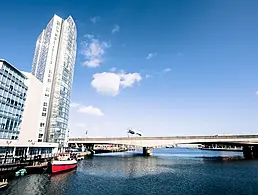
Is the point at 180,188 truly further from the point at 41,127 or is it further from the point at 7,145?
the point at 41,127

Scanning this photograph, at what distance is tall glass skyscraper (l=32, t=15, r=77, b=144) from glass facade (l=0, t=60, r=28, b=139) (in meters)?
25.1

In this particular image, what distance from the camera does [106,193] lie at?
38.2 meters

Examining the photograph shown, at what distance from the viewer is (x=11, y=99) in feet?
208

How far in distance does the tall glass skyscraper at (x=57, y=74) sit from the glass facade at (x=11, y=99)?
25.1 meters

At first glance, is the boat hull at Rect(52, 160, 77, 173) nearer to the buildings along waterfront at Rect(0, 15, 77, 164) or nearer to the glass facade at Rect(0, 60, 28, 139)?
the buildings along waterfront at Rect(0, 15, 77, 164)

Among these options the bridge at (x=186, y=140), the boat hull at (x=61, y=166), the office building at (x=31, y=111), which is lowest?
the boat hull at (x=61, y=166)

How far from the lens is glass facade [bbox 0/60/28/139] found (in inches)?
2307

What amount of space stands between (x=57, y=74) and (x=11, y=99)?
40.9 m

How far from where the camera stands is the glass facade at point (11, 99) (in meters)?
58.6

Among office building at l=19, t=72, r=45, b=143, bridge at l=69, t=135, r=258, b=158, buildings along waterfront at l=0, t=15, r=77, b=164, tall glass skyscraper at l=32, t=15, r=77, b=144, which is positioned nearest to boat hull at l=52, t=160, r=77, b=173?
buildings along waterfront at l=0, t=15, r=77, b=164

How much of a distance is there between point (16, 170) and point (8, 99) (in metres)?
22.0

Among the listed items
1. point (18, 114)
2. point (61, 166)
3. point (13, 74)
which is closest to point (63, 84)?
point (18, 114)

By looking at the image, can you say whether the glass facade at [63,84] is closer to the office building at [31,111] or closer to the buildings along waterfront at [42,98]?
the buildings along waterfront at [42,98]

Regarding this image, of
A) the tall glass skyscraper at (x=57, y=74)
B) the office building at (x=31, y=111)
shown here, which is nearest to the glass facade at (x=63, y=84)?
the tall glass skyscraper at (x=57, y=74)
